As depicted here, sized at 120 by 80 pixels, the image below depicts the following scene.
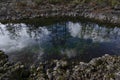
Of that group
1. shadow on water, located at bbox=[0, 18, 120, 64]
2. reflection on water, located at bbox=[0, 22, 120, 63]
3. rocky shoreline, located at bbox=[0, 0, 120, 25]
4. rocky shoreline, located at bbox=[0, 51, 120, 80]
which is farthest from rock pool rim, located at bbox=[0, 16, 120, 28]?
rocky shoreline, located at bbox=[0, 51, 120, 80]

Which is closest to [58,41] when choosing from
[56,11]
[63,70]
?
[63,70]

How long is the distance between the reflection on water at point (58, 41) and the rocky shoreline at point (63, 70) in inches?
64.6

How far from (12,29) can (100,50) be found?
40.0 ft

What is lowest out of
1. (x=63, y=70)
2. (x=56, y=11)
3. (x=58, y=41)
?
(x=63, y=70)

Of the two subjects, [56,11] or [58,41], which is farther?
[56,11]

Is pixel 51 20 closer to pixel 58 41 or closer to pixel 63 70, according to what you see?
pixel 58 41

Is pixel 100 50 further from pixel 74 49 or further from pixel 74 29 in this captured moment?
pixel 74 29

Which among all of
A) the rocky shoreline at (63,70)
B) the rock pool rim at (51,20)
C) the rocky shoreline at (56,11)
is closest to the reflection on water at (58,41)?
the rock pool rim at (51,20)

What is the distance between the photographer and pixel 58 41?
70.3 feet

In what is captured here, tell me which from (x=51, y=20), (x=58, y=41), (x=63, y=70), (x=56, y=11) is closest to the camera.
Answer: (x=63, y=70)

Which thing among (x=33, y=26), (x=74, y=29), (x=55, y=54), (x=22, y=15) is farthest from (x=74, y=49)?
(x=22, y=15)

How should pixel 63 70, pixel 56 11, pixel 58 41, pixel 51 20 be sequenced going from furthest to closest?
1. pixel 56 11
2. pixel 51 20
3. pixel 58 41
4. pixel 63 70

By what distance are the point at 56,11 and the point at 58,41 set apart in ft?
30.1

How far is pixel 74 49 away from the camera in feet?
64.0
